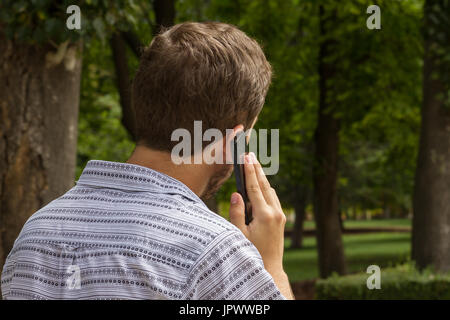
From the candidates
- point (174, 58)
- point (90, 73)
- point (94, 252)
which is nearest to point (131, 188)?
point (94, 252)

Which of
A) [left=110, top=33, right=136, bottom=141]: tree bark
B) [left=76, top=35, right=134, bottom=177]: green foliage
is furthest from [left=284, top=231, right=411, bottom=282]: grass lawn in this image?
[left=110, top=33, right=136, bottom=141]: tree bark

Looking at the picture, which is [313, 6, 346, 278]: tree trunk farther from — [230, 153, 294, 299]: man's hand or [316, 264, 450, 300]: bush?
[230, 153, 294, 299]: man's hand

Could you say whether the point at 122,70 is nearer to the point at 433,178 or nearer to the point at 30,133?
the point at 30,133

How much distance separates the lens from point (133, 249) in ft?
4.35

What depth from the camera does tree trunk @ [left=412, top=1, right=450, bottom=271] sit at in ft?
33.1

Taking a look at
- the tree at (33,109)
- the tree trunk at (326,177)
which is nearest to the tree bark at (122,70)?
the tree at (33,109)

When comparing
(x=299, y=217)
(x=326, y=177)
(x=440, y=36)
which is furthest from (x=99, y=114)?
(x=299, y=217)

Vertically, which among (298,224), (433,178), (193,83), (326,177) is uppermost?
(193,83)

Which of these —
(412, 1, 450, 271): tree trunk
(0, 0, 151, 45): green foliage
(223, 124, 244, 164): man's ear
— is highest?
(0, 0, 151, 45): green foliage

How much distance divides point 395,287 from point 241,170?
7.61 m

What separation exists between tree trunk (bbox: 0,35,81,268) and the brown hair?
123 inches

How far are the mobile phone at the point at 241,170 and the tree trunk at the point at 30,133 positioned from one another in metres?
3.19

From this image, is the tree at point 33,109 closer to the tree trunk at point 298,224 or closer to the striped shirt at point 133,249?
the striped shirt at point 133,249
